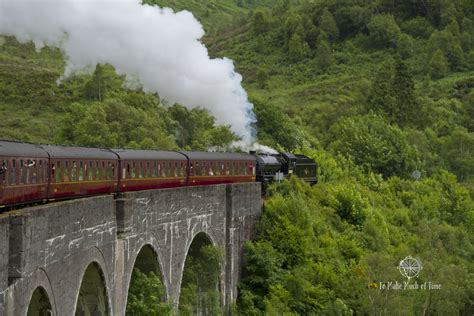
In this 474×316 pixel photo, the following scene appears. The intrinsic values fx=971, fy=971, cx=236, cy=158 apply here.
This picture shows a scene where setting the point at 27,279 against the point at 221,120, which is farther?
the point at 221,120

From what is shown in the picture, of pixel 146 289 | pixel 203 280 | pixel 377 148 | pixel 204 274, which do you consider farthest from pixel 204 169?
pixel 377 148

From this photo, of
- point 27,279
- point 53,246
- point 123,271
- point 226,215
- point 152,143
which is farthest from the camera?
point 152,143

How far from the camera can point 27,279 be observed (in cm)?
1867

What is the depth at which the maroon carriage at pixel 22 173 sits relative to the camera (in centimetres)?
2127

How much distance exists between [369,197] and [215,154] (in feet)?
78.3

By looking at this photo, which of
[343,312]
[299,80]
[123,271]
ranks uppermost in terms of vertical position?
[299,80]

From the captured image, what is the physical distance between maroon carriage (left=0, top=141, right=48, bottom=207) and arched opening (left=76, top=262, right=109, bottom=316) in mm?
2350

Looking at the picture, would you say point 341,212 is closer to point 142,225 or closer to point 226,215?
point 226,215

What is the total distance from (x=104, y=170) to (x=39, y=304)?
9219 millimetres

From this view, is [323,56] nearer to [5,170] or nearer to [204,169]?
[204,169]

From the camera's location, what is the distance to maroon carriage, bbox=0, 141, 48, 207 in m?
21.3

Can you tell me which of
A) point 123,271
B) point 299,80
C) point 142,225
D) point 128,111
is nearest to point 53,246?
point 123,271

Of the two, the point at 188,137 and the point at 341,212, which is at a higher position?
the point at 188,137

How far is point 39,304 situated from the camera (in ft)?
66.9
